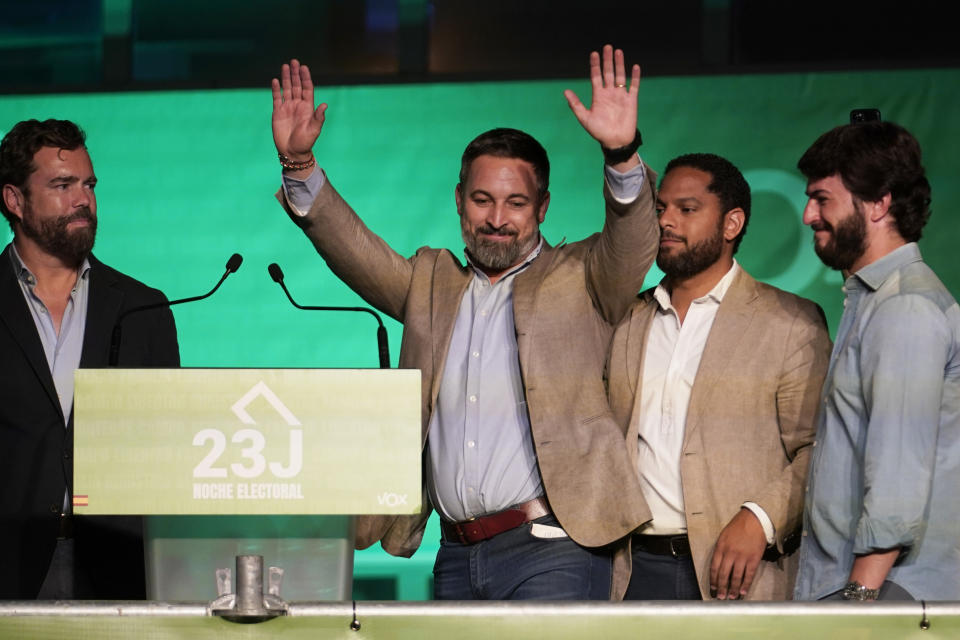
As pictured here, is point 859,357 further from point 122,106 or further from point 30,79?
point 30,79

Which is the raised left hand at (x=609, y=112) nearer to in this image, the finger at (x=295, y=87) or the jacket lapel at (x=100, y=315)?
the finger at (x=295, y=87)

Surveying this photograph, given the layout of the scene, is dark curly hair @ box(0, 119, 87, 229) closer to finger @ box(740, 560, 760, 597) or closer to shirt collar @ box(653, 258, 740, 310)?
shirt collar @ box(653, 258, 740, 310)

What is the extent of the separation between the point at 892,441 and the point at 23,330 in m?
1.97

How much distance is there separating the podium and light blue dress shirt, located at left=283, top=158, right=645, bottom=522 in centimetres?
90

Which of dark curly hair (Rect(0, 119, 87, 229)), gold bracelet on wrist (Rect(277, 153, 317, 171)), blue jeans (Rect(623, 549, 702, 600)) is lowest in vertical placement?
blue jeans (Rect(623, 549, 702, 600))

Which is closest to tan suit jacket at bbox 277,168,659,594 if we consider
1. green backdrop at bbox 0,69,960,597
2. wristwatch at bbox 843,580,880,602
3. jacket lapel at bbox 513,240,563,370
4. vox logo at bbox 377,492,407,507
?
jacket lapel at bbox 513,240,563,370

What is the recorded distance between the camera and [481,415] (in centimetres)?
293

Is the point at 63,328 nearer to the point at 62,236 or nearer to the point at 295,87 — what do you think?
the point at 62,236

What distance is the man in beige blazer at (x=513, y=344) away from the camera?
2.83 m

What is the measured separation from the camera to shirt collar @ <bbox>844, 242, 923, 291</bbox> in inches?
103

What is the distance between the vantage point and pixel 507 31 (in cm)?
491

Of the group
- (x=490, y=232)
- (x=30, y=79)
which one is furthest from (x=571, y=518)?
(x=30, y=79)

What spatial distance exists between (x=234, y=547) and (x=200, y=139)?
3052 mm

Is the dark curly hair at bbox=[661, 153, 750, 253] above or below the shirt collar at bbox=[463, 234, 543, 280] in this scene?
above
